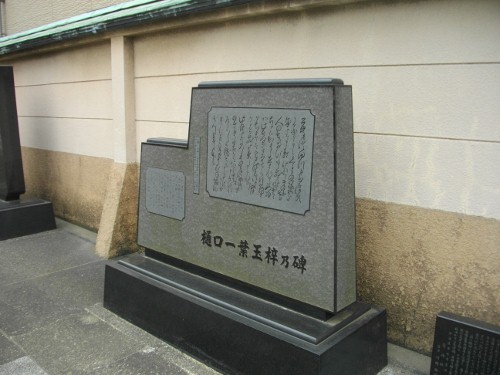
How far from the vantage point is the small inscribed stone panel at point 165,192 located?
3.84 metres

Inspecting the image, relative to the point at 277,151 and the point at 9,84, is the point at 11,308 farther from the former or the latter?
the point at 9,84

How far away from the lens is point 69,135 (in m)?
7.15

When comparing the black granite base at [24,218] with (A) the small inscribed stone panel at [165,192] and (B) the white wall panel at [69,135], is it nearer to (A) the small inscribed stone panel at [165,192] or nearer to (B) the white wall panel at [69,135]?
(B) the white wall panel at [69,135]

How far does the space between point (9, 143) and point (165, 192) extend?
12.3ft

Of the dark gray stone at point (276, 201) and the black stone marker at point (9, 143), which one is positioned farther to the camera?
the black stone marker at point (9, 143)

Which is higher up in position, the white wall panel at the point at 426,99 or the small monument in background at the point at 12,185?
the white wall panel at the point at 426,99

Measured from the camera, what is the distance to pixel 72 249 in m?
5.96

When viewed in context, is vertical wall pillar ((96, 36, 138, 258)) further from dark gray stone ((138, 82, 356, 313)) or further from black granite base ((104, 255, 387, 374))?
dark gray stone ((138, 82, 356, 313))

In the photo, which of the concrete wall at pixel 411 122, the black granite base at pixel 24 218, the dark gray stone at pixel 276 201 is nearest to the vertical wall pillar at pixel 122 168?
the concrete wall at pixel 411 122

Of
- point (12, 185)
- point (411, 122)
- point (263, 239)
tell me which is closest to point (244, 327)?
point (263, 239)

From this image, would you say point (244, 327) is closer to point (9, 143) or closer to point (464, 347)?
point (464, 347)

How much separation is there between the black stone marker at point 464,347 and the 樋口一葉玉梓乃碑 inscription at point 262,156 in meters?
1.23

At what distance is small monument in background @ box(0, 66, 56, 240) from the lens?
6.32 m

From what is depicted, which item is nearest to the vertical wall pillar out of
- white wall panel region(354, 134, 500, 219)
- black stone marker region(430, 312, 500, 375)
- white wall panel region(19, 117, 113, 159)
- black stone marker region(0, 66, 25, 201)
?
white wall panel region(19, 117, 113, 159)
